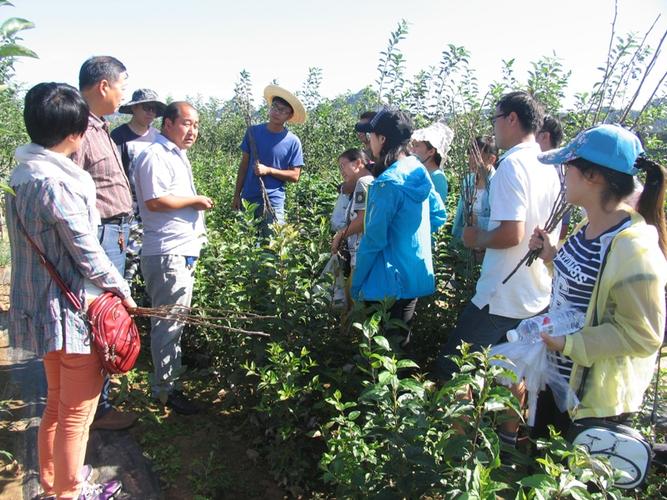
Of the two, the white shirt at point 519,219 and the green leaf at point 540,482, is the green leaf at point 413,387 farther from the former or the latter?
the white shirt at point 519,219

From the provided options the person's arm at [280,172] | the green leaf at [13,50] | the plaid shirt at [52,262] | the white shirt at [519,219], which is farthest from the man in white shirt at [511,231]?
the person's arm at [280,172]

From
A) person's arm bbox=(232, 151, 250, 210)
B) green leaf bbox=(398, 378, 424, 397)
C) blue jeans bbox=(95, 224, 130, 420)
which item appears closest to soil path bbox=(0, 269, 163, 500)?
blue jeans bbox=(95, 224, 130, 420)

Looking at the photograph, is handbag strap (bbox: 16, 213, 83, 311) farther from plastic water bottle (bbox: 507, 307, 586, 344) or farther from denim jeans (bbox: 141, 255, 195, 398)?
plastic water bottle (bbox: 507, 307, 586, 344)

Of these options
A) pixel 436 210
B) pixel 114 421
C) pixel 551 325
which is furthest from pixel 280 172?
pixel 551 325

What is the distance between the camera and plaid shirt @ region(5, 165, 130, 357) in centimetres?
205

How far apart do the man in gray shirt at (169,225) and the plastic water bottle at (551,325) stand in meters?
1.97

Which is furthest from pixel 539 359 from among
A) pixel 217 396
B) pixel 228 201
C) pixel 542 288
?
pixel 228 201

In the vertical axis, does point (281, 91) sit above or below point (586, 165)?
above

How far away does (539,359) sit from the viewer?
204cm

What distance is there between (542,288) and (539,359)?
77 cm

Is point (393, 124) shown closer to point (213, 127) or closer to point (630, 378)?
point (630, 378)

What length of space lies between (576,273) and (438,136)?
243 cm

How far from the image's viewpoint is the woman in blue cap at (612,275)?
171cm

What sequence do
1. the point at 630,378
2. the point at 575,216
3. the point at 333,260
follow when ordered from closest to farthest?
1. the point at 630,378
2. the point at 333,260
3. the point at 575,216
